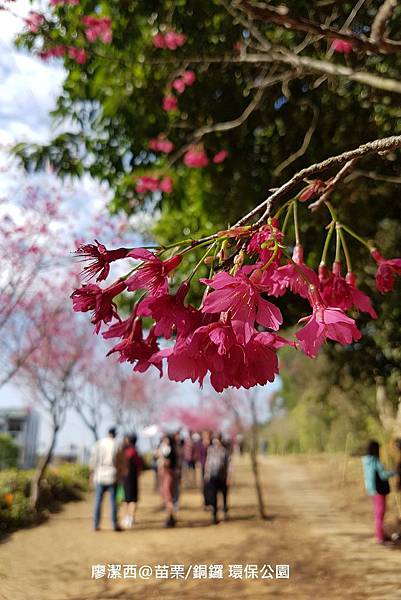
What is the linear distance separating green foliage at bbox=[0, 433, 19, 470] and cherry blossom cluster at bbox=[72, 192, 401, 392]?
17.4 m

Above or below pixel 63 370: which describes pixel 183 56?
above

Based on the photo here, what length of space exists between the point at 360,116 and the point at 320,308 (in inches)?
145

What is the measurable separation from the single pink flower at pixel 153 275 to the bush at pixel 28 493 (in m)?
4.82

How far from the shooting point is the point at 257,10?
2.42 metres

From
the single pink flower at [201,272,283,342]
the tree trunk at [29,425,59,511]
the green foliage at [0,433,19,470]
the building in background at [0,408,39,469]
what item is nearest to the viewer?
the single pink flower at [201,272,283,342]

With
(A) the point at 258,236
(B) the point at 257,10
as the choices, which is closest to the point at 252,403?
(B) the point at 257,10

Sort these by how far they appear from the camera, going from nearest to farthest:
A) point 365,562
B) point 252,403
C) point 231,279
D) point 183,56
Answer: point 231,279 → point 365,562 → point 183,56 → point 252,403

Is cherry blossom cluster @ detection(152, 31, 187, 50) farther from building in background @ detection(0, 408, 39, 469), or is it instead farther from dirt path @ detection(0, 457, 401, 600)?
building in background @ detection(0, 408, 39, 469)

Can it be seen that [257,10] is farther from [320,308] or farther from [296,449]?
[296,449]

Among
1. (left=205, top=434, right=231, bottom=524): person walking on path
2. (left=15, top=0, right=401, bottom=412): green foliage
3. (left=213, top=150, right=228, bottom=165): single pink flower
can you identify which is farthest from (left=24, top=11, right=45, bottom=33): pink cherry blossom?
(left=205, top=434, right=231, bottom=524): person walking on path

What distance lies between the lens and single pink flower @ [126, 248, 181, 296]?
2.81 feet

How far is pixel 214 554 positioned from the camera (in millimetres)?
4516

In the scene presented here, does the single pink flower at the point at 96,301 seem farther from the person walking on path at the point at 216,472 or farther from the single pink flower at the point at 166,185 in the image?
the person walking on path at the point at 216,472

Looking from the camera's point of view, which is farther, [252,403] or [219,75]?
[252,403]
